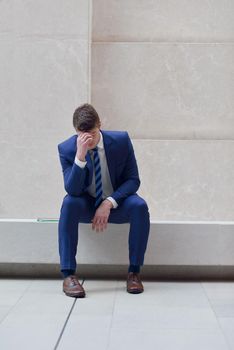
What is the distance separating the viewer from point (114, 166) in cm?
307

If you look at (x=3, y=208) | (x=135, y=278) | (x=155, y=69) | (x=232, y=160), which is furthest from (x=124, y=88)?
(x=135, y=278)

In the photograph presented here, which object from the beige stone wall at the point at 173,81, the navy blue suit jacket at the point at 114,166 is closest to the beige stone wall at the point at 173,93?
the beige stone wall at the point at 173,81

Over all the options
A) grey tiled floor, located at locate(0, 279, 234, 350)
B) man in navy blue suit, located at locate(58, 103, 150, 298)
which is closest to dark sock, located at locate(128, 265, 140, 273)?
man in navy blue suit, located at locate(58, 103, 150, 298)

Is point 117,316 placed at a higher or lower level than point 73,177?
lower

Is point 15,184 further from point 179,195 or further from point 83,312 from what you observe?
point 83,312

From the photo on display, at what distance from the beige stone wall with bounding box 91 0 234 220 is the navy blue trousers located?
5.08ft

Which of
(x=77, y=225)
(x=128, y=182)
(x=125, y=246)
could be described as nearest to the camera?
(x=77, y=225)

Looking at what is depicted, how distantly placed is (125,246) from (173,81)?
5.94ft

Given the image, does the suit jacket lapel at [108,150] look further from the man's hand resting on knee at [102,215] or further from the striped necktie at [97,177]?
the man's hand resting on knee at [102,215]

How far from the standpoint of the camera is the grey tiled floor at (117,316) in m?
2.13

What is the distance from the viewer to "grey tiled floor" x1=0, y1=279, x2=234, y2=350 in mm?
2131

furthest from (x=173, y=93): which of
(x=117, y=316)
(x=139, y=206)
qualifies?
(x=117, y=316)

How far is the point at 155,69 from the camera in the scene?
14.9 ft

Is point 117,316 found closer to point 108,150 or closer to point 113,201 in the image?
point 113,201
